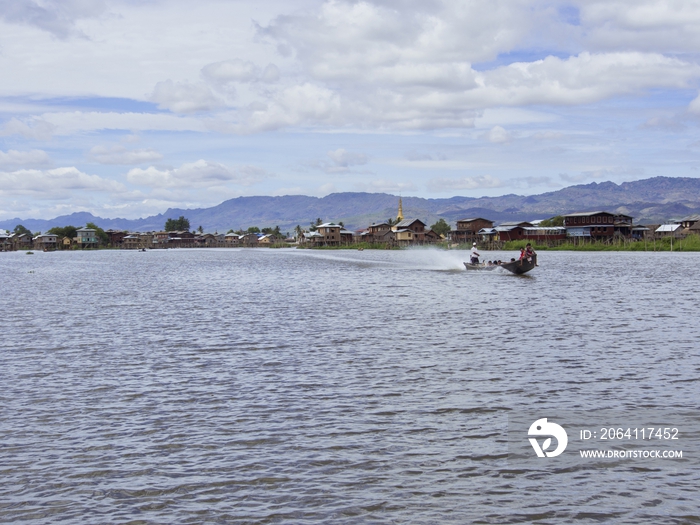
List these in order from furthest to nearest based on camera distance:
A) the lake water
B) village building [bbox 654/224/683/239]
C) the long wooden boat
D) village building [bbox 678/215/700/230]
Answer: village building [bbox 654/224/683/239], village building [bbox 678/215/700/230], the long wooden boat, the lake water

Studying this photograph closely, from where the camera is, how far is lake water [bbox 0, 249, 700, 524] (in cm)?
1077

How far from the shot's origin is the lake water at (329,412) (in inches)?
424

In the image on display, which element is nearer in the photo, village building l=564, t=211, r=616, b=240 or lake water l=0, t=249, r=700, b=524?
lake water l=0, t=249, r=700, b=524

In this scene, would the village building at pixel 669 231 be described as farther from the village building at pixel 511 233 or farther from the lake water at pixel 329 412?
the lake water at pixel 329 412

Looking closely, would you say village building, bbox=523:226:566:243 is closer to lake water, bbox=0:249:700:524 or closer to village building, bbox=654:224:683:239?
village building, bbox=654:224:683:239

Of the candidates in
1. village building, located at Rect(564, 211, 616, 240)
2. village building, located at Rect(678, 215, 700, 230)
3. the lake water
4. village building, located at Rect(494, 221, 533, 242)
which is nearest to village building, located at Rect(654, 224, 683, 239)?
village building, located at Rect(678, 215, 700, 230)

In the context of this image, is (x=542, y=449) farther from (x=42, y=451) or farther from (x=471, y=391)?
(x=42, y=451)

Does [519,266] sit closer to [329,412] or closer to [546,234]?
[329,412]

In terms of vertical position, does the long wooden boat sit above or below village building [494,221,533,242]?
below

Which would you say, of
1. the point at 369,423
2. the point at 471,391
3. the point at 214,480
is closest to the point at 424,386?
the point at 471,391

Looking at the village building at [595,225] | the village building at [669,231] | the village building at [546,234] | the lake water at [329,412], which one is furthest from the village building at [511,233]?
the lake water at [329,412]

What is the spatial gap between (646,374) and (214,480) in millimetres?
13358

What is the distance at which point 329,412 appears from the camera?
1585 cm

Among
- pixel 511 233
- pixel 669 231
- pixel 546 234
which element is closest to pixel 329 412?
pixel 546 234
